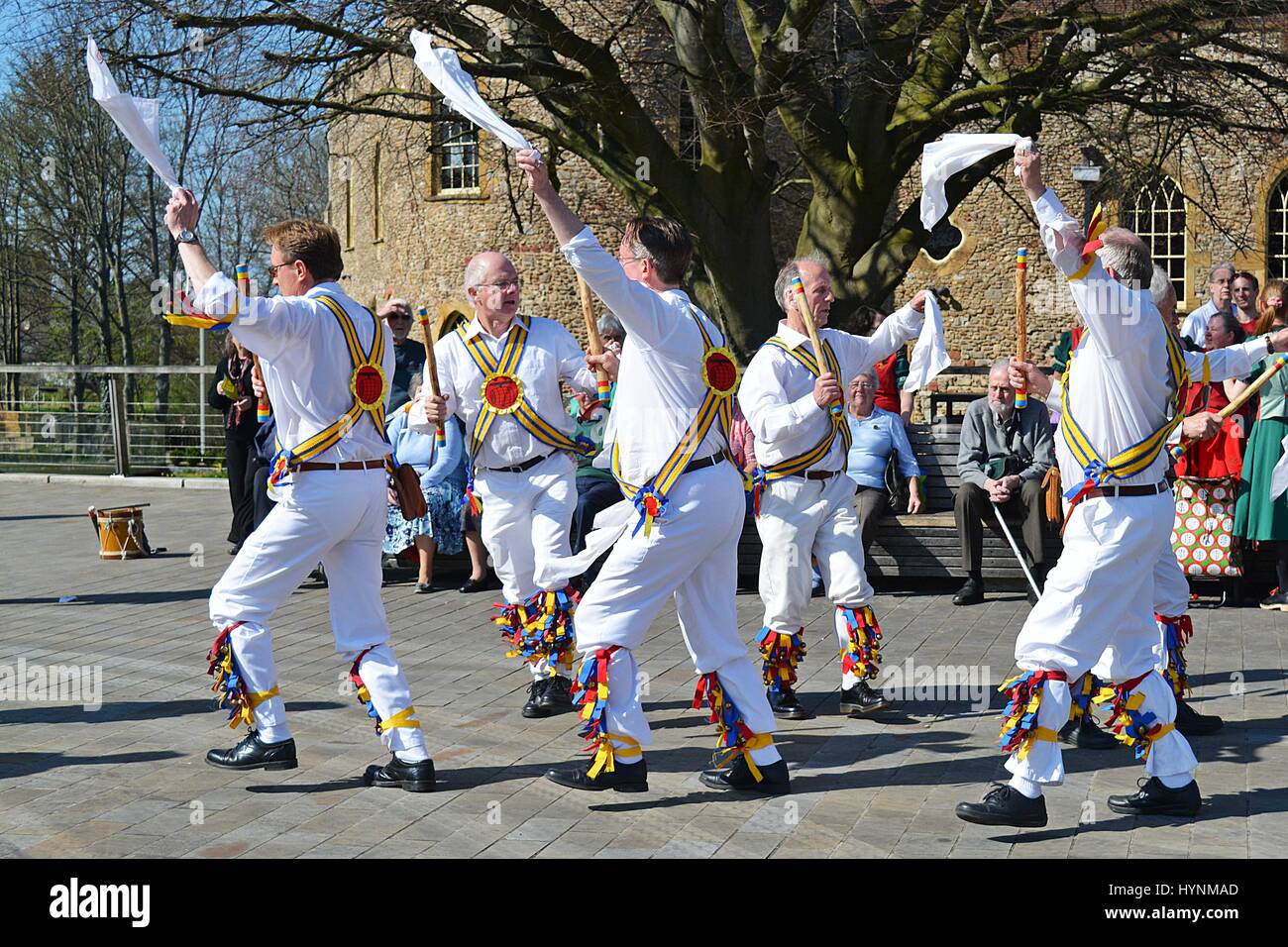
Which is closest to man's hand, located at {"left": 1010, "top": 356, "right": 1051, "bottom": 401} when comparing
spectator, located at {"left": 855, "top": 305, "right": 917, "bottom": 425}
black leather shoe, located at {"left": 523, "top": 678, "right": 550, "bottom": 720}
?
black leather shoe, located at {"left": 523, "top": 678, "right": 550, "bottom": 720}

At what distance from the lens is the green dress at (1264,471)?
33.5ft

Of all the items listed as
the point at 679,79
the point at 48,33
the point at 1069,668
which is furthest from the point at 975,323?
the point at 1069,668

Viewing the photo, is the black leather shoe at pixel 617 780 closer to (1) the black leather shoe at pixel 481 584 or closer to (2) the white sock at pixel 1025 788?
(2) the white sock at pixel 1025 788

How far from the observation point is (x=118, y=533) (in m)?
13.3

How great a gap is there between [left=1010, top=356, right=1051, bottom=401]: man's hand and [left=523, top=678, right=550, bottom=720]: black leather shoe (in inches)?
108

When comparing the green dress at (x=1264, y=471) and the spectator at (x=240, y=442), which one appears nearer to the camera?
the green dress at (x=1264, y=471)

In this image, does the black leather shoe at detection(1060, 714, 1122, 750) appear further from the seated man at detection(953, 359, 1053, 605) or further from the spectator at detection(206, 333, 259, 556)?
the spectator at detection(206, 333, 259, 556)

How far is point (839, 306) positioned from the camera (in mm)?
16172

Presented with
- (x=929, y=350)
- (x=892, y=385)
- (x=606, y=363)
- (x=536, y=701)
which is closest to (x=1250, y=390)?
(x=929, y=350)

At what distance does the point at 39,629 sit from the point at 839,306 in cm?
916

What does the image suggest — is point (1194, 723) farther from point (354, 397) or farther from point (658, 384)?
point (354, 397)

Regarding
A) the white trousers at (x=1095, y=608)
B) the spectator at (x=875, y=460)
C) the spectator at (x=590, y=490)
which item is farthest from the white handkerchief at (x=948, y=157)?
Answer: the spectator at (x=875, y=460)

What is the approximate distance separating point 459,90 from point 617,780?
2.60 m

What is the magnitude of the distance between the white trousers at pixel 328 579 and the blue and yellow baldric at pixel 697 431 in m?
1.03
